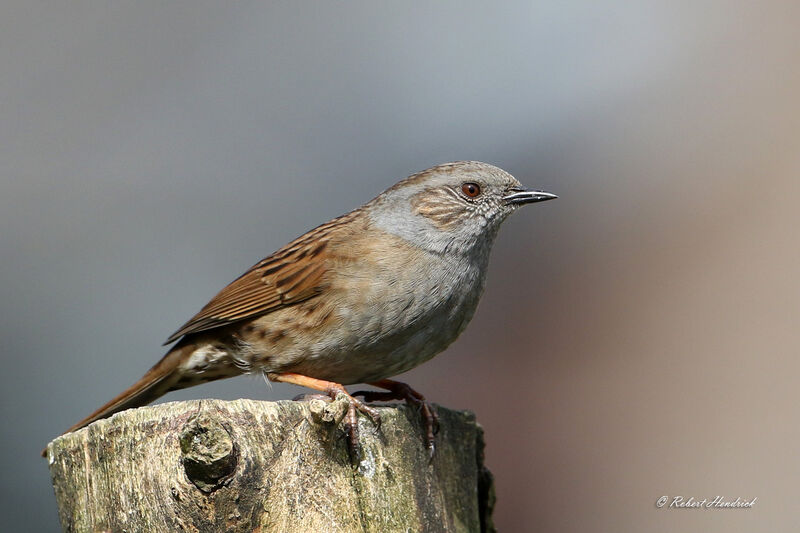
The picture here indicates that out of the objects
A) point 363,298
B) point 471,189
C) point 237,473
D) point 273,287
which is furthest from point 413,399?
point 237,473

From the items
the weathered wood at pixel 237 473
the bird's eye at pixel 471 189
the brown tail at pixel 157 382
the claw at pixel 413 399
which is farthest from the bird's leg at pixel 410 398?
the bird's eye at pixel 471 189

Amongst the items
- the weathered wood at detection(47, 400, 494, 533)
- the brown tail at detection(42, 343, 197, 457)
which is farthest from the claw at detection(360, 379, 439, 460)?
the brown tail at detection(42, 343, 197, 457)

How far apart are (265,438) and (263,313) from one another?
1842mm

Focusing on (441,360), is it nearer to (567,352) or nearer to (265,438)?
(567,352)

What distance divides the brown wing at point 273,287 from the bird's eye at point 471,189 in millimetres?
742

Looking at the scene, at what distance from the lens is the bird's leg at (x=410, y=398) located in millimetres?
3401

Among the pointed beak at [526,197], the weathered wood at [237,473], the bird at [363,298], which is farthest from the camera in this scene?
the pointed beak at [526,197]

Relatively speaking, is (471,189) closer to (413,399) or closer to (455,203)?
(455,203)

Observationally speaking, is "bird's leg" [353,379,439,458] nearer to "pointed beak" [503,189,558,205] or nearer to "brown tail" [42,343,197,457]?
"brown tail" [42,343,197,457]

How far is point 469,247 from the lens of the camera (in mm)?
4668

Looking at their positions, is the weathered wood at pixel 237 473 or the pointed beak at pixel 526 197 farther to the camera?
the pointed beak at pixel 526 197

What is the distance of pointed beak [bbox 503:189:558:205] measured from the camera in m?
4.86

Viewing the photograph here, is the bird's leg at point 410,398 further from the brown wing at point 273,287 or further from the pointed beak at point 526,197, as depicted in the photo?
the pointed beak at point 526,197

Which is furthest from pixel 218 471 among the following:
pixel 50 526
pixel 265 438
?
pixel 50 526
